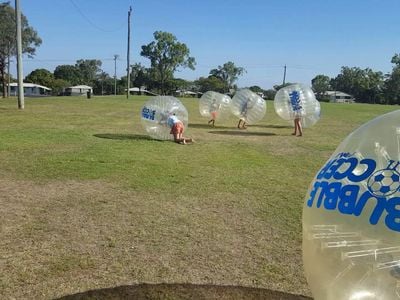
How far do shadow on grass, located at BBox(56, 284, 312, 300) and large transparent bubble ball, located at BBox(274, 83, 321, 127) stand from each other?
1273 cm

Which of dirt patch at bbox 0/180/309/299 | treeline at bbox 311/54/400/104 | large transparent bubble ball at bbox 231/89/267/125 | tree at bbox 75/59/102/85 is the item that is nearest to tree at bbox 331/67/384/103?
treeline at bbox 311/54/400/104

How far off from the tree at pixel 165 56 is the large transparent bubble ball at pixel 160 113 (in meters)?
82.6

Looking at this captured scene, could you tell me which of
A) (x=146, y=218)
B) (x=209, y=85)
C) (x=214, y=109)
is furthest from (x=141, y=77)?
(x=146, y=218)

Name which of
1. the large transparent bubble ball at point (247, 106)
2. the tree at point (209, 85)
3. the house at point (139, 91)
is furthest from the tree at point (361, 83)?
the large transparent bubble ball at point (247, 106)

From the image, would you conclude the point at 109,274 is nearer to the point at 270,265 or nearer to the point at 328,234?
the point at 270,265

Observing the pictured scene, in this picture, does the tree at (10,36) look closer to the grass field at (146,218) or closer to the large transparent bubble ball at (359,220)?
the grass field at (146,218)

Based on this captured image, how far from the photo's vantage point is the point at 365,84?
107375 millimetres

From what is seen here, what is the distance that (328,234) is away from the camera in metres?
2.55

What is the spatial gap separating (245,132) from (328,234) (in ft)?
44.9

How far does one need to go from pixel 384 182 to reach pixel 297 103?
543 inches

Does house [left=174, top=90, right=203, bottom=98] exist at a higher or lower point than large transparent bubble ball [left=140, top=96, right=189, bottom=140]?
lower

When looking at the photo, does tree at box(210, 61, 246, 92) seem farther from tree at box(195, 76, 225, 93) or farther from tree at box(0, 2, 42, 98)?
tree at box(0, 2, 42, 98)

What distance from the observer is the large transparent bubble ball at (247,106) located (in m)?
17.1

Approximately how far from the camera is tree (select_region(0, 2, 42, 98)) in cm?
4375
